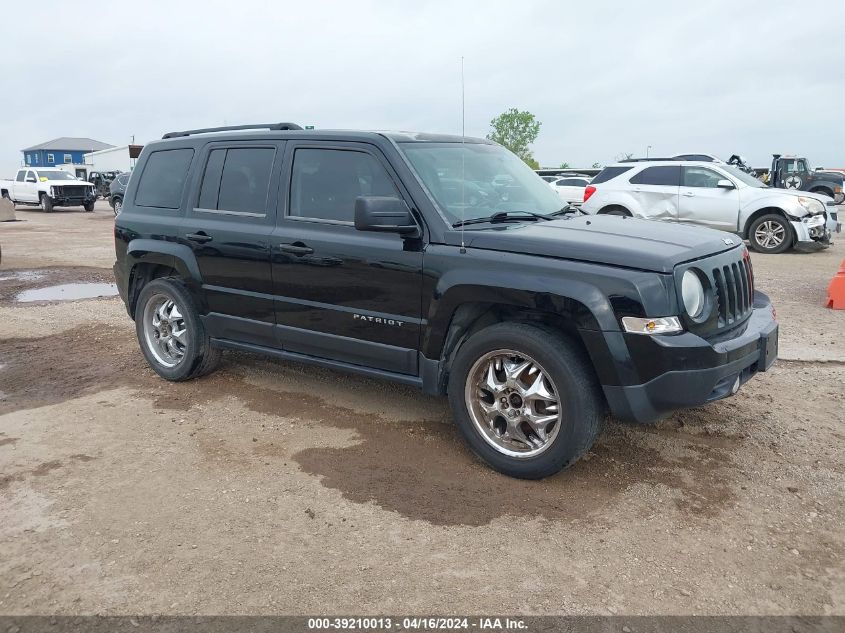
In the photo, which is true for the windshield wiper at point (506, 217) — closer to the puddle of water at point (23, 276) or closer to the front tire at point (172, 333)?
the front tire at point (172, 333)

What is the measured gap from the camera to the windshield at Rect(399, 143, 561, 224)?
4355 mm

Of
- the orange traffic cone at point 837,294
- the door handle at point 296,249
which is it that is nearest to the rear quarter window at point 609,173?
the orange traffic cone at point 837,294

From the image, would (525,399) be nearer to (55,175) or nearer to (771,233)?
(771,233)

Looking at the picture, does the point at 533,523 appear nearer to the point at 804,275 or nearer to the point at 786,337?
the point at 786,337

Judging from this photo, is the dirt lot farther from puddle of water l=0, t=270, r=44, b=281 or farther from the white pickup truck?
the white pickup truck

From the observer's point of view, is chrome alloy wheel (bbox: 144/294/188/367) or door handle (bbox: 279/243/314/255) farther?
chrome alloy wheel (bbox: 144/294/188/367)

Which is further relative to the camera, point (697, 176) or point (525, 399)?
point (697, 176)

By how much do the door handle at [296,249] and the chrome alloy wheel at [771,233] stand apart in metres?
11.5

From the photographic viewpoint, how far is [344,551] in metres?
3.22

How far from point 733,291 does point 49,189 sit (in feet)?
102

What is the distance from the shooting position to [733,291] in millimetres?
3967

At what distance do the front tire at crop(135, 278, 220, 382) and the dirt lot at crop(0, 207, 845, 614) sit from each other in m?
0.18

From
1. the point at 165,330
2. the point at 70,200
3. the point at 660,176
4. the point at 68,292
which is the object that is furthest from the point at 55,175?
the point at 165,330

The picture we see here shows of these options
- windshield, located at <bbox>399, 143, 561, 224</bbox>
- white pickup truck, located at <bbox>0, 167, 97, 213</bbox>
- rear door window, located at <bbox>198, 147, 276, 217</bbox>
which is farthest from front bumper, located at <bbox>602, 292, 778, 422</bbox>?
white pickup truck, located at <bbox>0, 167, 97, 213</bbox>
